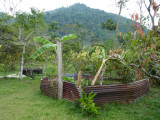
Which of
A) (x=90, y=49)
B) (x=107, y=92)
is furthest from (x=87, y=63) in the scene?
(x=107, y=92)

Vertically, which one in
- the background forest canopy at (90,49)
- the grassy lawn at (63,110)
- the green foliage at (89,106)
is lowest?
the grassy lawn at (63,110)

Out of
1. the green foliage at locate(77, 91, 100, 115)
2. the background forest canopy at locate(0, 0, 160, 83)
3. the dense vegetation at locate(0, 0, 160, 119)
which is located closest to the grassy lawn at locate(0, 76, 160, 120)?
the dense vegetation at locate(0, 0, 160, 119)

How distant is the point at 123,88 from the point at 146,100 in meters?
1.56

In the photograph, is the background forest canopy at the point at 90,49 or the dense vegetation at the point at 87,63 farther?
the dense vegetation at the point at 87,63

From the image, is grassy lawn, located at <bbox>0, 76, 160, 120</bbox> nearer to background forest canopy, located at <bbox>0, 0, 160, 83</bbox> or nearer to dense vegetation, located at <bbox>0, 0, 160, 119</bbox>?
dense vegetation, located at <bbox>0, 0, 160, 119</bbox>

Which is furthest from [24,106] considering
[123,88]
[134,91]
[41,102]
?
[134,91]

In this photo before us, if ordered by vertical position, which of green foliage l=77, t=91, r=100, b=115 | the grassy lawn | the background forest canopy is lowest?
the grassy lawn

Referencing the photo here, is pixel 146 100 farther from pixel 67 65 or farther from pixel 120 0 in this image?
pixel 120 0

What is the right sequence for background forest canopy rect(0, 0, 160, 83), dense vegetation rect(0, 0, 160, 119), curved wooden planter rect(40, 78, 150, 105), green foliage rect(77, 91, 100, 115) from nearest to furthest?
background forest canopy rect(0, 0, 160, 83) < dense vegetation rect(0, 0, 160, 119) < green foliage rect(77, 91, 100, 115) < curved wooden planter rect(40, 78, 150, 105)

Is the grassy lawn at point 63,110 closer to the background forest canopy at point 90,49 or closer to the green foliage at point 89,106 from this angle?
the green foliage at point 89,106

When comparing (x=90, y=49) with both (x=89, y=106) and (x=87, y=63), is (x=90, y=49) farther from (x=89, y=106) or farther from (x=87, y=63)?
(x=89, y=106)

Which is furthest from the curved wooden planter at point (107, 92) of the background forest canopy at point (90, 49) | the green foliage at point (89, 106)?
the background forest canopy at point (90, 49)

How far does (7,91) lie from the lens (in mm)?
7812

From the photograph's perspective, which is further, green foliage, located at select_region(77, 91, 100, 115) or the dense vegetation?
green foliage, located at select_region(77, 91, 100, 115)
